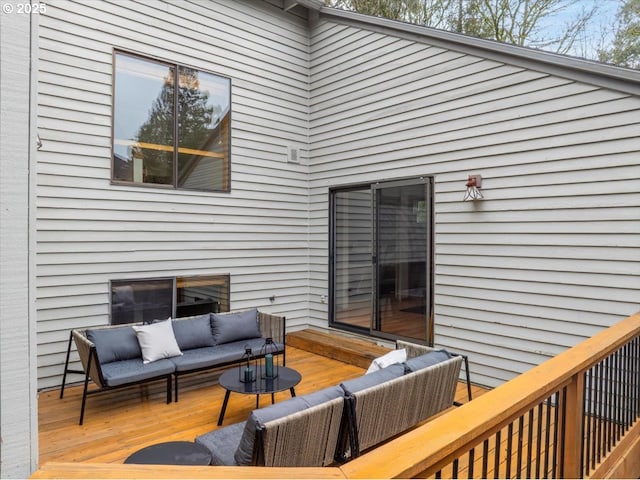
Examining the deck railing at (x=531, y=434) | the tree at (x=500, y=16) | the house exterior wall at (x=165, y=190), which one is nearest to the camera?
the deck railing at (x=531, y=434)

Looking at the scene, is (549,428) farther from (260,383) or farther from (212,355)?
(212,355)

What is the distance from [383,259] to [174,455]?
13.1 ft

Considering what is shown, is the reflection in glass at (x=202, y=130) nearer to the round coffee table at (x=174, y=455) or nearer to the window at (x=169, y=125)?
the window at (x=169, y=125)

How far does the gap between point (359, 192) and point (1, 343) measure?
5.63m

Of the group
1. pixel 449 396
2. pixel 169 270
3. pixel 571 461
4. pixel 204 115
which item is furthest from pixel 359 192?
pixel 571 461

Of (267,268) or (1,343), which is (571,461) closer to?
(1,343)

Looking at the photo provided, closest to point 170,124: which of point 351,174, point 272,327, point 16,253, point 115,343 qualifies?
point 351,174

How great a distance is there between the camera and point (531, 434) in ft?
5.80

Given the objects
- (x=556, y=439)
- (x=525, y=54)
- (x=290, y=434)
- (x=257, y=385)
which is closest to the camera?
(x=556, y=439)

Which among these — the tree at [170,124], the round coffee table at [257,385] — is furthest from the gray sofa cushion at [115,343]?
the tree at [170,124]

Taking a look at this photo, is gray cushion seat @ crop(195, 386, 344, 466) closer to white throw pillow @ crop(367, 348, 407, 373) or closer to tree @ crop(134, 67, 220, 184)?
white throw pillow @ crop(367, 348, 407, 373)

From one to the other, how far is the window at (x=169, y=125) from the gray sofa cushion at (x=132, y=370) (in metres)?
2.20

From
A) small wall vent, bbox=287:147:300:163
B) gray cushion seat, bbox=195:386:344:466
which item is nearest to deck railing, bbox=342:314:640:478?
gray cushion seat, bbox=195:386:344:466

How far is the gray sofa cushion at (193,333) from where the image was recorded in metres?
4.92
